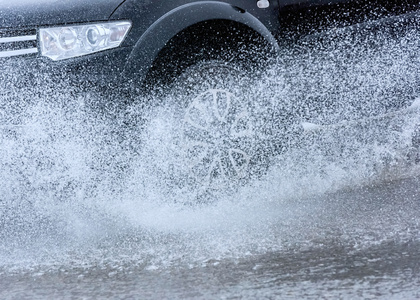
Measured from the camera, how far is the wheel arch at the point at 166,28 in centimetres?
415

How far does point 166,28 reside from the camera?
4168 mm

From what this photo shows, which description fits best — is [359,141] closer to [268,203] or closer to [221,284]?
[268,203]

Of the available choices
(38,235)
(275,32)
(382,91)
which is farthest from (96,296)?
(382,91)

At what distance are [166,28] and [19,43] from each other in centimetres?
81

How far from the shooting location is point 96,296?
9.86 feet

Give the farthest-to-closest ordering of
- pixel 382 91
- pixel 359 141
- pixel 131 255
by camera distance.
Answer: pixel 359 141
pixel 382 91
pixel 131 255

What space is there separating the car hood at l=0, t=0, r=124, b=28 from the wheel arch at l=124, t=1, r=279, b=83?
0.82ft

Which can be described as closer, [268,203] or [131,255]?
[131,255]

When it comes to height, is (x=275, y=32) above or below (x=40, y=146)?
above

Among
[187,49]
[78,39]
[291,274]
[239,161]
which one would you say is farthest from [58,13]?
[291,274]

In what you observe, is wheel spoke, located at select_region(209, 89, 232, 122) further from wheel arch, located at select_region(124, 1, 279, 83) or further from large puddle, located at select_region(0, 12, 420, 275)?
wheel arch, located at select_region(124, 1, 279, 83)

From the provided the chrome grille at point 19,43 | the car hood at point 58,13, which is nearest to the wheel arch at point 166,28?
the car hood at point 58,13

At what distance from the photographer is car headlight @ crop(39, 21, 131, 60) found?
4.05 metres

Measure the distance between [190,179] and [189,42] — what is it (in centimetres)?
80
